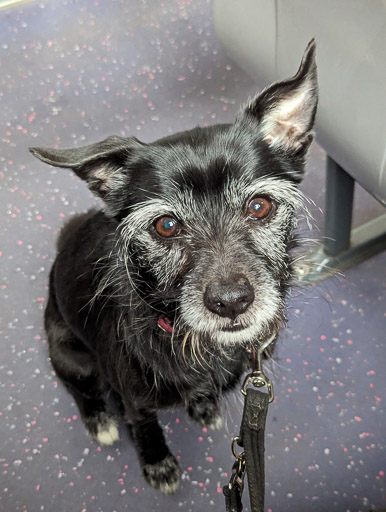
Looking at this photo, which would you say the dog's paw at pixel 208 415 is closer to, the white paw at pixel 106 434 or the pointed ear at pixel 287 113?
the white paw at pixel 106 434

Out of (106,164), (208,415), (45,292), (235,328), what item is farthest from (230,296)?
→ (45,292)

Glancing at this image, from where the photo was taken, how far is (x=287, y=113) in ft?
4.52

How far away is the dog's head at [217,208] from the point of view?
4.22ft

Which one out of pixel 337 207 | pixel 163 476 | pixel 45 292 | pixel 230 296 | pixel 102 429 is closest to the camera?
pixel 230 296

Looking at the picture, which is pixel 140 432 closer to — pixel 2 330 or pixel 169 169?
pixel 2 330

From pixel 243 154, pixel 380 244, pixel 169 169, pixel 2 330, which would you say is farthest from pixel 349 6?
pixel 2 330

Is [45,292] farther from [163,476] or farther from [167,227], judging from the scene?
[167,227]

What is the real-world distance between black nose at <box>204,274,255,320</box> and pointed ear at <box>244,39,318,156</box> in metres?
0.40

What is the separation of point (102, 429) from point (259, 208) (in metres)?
1.03

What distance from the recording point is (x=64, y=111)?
2.95m

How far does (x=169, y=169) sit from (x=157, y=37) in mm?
2147

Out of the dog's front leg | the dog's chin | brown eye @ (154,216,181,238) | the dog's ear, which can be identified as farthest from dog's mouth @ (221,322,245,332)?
the dog's front leg

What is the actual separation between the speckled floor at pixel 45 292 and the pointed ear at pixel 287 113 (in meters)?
0.62

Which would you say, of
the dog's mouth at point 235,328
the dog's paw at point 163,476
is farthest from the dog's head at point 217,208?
the dog's paw at point 163,476
